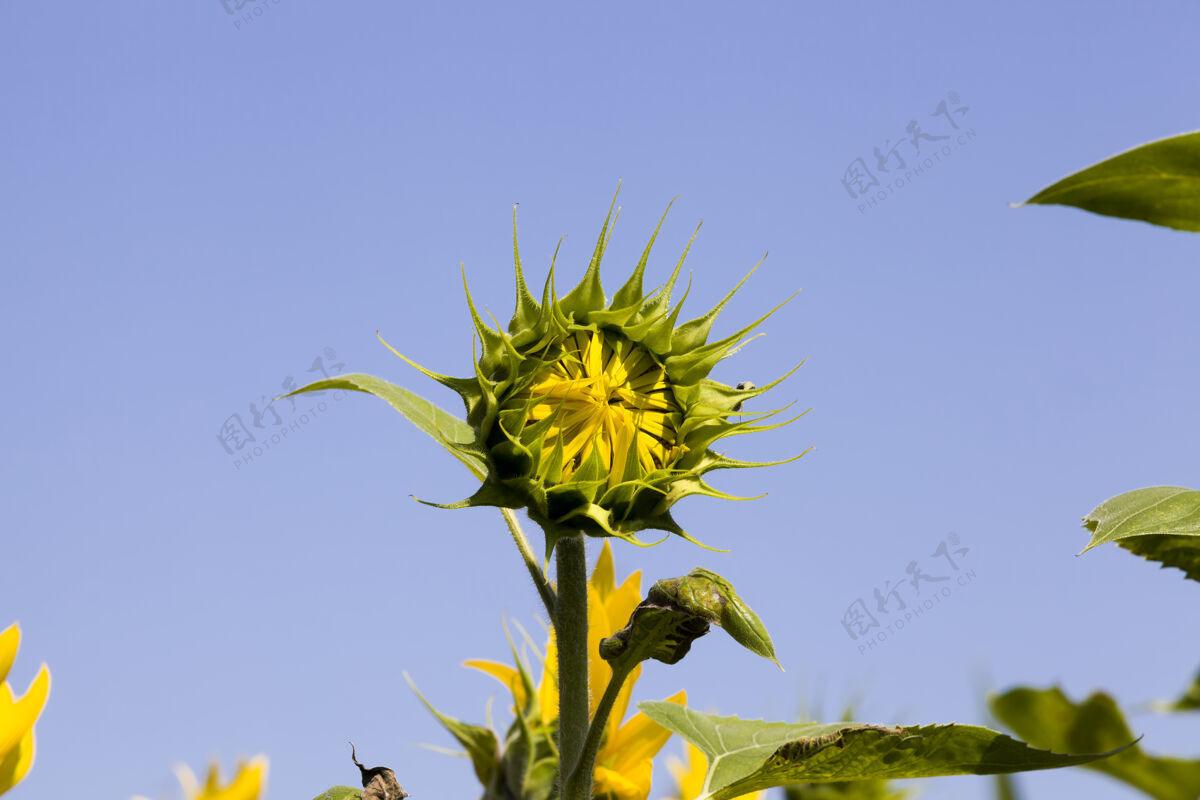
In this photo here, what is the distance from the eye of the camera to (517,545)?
5.80 ft

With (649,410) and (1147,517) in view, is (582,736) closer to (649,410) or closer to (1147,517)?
(649,410)

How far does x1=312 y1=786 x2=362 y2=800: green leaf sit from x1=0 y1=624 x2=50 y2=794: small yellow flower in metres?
0.54

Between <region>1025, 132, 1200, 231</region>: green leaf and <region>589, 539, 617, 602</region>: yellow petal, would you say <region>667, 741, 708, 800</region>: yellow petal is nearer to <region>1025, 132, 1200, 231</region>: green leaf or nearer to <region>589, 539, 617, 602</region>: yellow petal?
<region>589, 539, 617, 602</region>: yellow petal

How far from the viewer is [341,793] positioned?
62.6 inches

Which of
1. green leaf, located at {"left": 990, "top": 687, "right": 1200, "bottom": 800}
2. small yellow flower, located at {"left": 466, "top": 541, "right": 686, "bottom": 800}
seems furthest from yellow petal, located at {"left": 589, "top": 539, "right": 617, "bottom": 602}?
green leaf, located at {"left": 990, "top": 687, "right": 1200, "bottom": 800}

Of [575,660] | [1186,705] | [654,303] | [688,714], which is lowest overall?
[1186,705]

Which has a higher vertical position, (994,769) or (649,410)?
(649,410)

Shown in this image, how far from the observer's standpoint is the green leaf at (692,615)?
1.47 meters

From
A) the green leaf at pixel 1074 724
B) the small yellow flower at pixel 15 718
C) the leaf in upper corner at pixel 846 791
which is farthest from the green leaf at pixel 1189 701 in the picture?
the small yellow flower at pixel 15 718

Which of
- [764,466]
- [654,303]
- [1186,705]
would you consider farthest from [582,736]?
[1186,705]

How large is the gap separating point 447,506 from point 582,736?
380 mm

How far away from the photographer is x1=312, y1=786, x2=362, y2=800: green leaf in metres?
1.56

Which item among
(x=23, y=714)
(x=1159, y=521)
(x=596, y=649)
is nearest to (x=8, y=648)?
(x=23, y=714)

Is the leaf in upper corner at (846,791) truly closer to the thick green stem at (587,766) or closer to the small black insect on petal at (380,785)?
the thick green stem at (587,766)
